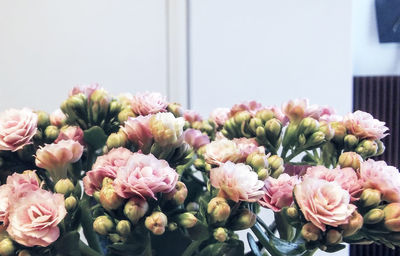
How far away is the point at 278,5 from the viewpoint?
756 mm

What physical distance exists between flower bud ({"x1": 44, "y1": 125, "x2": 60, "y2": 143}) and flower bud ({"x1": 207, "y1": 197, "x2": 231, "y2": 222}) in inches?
7.4

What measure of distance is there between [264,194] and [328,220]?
0.19 feet

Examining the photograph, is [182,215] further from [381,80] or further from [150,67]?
[381,80]

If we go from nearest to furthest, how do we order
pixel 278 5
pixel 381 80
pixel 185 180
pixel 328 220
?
pixel 328 220, pixel 185 180, pixel 278 5, pixel 381 80

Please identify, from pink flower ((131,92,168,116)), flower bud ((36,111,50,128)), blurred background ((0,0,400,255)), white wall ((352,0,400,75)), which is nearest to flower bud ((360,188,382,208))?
pink flower ((131,92,168,116))

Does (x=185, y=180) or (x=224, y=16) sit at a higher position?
(x=224, y=16)

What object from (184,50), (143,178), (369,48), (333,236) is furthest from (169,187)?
(369,48)

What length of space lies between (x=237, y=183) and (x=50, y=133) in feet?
0.69

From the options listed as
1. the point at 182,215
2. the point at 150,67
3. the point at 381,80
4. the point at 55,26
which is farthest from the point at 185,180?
the point at 381,80

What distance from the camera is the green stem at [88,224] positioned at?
36cm

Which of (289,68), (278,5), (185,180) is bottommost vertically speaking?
(185,180)

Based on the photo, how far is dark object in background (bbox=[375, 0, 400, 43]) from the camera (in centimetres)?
102

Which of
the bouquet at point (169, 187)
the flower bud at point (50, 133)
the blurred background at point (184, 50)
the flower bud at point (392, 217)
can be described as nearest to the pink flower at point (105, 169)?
the bouquet at point (169, 187)

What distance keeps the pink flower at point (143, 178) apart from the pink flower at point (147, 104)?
112mm
